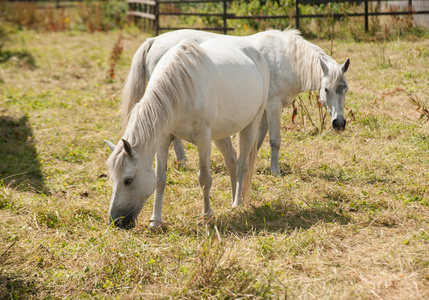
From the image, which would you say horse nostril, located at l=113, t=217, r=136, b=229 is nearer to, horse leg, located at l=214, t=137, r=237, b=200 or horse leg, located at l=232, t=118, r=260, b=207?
horse leg, located at l=232, t=118, r=260, b=207

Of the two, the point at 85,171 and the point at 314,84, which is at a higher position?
the point at 314,84

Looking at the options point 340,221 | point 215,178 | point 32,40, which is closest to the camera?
point 340,221

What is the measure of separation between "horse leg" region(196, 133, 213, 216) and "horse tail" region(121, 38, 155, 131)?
1.40 meters

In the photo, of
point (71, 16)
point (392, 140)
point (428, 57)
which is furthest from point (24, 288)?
point (71, 16)

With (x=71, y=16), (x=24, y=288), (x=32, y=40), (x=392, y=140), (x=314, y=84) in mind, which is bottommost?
(x=24, y=288)

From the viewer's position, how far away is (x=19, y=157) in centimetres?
627

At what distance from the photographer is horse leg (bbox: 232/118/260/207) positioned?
4688 millimetres

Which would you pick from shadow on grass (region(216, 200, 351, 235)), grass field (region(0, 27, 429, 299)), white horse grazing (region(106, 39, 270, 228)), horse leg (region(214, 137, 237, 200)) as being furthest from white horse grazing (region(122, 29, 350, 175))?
shadow on grass (region(216, 200, 351, 235))

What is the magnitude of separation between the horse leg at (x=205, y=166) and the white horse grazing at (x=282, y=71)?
1602 millimetres

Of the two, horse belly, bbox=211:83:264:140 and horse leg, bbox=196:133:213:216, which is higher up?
horse belly, bbox=211:83:264:140

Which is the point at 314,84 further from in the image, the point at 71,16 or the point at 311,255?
the point at 71,16

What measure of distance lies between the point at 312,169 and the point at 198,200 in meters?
1.64

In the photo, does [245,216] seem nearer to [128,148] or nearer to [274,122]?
[128,148]

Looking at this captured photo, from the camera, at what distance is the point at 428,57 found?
8.67 metres
